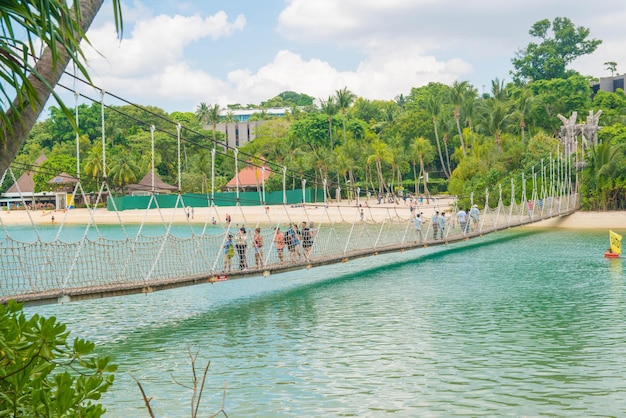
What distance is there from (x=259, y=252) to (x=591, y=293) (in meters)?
7.33

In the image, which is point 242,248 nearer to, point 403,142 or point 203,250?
point 203,250

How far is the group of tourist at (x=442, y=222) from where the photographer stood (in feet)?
74.3

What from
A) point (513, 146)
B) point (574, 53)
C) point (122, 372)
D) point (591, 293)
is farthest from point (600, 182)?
point (574, 53)

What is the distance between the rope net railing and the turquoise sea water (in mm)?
856

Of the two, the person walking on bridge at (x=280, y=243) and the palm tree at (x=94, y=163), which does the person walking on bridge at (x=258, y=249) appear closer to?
the person walking on bridge at (x=280, y=243)

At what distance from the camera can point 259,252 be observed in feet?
49.7

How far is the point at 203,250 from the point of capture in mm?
27375

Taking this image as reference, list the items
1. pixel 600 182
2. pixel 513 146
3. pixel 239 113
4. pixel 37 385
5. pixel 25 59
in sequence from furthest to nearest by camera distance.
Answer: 1. pixel 239 113
2. pixel 513 146
3. pixel 600 182
4. pixel 25 59
5. pixel 37 385

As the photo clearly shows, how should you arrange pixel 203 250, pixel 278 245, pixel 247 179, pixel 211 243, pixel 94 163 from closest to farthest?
1. pixel 278 245
2. pixel 203 250
3. pixel 211 243
4. pixel 94 163
5. pixel 247 179

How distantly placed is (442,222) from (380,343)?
520 inches

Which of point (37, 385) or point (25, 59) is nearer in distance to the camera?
point (37, 385)

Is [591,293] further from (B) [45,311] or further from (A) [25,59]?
(A) [25,59]

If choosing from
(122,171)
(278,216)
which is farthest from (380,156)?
(122,171)

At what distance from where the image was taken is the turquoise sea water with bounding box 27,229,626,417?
8406mm
